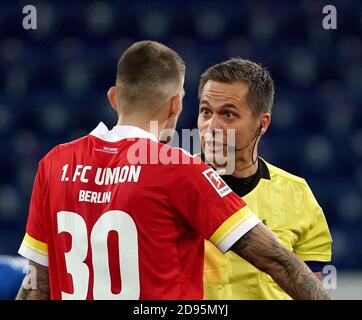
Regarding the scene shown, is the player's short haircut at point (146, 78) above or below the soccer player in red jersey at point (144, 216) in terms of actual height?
above

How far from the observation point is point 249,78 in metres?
3.15

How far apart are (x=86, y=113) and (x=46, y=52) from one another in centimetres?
72

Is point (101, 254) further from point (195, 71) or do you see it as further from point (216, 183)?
point (195, 71)

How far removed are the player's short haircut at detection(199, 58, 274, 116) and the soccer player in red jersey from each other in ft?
1.90

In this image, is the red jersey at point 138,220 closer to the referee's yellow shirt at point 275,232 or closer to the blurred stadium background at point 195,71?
the referee's yellow shirt at point 275,232

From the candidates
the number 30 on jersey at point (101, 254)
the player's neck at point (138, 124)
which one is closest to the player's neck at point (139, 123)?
the player's neck at point (138, 124)

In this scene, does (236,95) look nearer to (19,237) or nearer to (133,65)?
(133,65)

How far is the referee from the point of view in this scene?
2977mm

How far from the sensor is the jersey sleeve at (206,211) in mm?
2426

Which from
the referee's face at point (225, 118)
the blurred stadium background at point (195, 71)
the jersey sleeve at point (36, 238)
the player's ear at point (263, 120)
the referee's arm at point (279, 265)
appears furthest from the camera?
the blurred stadium background at point (195, 71)

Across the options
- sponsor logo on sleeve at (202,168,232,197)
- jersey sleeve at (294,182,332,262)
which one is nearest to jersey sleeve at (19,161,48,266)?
sponsor logo on sleeve at (202,168,232,197)

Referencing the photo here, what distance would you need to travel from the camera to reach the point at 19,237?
633cm

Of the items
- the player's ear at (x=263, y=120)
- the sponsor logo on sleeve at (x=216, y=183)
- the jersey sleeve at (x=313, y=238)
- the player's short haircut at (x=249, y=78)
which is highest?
the player's short haircut at (x=249, y=78)
